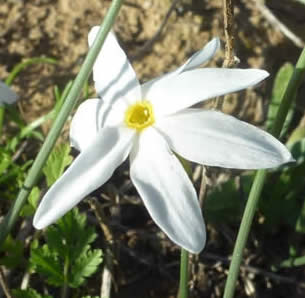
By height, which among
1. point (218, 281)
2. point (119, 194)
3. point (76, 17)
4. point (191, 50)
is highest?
point (76, 17)

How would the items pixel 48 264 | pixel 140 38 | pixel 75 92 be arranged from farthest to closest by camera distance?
1. pixel 140 38
2. pixel 48 264
3. pixel 75 92

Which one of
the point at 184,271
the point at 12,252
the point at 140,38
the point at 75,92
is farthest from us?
the point at 140,38

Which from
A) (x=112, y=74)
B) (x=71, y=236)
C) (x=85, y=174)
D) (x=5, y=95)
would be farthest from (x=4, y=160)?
(x=85, y=174)

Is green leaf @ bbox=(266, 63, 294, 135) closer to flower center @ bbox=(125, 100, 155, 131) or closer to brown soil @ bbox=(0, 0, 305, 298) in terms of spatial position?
brown soil @ bbox=(0, 0, 305, 298)

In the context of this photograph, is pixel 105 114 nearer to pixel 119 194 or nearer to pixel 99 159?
pixel 99 159

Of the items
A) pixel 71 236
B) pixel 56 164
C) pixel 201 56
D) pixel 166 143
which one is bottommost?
pixel 71 236

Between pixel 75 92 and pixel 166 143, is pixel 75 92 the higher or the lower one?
the higher one

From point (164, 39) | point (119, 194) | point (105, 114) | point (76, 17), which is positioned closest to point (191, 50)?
point (164, 39)

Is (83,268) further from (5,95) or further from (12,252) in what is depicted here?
(5,95)
